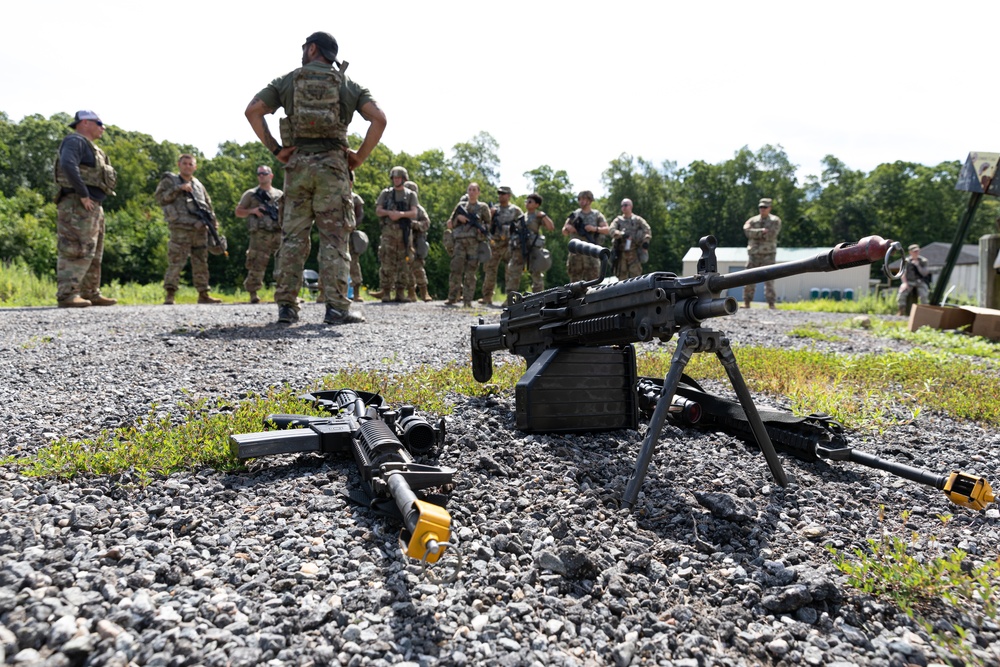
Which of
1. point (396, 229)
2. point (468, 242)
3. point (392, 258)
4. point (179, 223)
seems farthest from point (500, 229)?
point (179, 223)

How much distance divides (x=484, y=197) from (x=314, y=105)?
144 feet

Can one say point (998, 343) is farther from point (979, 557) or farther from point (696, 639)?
point (696, 639)

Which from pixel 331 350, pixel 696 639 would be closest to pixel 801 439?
pixel 696 639

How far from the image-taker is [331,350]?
6.12 meters

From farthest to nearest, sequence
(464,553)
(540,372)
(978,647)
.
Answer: (540,372)
(464,553)
(978,647)

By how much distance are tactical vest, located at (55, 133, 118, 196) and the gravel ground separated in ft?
21.2

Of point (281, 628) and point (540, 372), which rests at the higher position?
point (540, 372)

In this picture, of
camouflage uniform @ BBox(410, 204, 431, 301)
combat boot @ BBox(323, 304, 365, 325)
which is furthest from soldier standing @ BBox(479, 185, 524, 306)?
combat boot @ BBox(323, 304, 365, 325)

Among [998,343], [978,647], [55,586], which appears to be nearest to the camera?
[978,647]

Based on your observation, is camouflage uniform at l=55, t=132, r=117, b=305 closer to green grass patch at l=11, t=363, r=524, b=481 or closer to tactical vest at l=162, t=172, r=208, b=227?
tactical vest at l=162, t=172, r=208, b=227

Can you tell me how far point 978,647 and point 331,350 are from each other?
5.52m

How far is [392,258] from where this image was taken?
14516 millimetres

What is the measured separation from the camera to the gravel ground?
1.65 m

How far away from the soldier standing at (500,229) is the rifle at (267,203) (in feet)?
16.6
